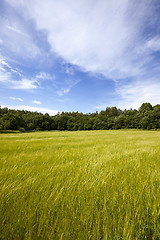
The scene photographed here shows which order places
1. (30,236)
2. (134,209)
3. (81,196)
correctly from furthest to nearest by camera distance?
(81,196), (134,209), (30,236)

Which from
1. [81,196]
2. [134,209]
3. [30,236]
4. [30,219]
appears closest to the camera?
[30,236]

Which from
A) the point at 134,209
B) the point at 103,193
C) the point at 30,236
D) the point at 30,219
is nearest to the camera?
the point at 30,236

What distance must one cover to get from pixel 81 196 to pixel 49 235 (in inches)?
21.1

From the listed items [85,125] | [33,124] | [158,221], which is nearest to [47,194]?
[158,221]

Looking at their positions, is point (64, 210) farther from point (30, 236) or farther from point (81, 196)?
point (30, 236)

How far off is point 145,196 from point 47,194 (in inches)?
53.0

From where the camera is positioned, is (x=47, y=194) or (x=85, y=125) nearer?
(x=47, y=194)

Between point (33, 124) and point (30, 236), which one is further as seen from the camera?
point (33, 124)

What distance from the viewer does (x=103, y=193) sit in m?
1.38

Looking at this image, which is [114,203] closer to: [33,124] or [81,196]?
[81,196]

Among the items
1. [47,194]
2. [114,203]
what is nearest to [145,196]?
[114,203]

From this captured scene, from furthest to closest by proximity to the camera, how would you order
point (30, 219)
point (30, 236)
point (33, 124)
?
point (33, 124) < point (30, 219) < point (30, 236)

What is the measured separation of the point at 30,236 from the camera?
2.62 ft

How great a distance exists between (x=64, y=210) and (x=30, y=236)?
38 cm
